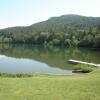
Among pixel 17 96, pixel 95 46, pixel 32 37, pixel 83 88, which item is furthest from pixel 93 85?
pixel 32 37

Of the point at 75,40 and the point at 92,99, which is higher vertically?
the point at 92,99

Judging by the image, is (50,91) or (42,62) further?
(42,62)

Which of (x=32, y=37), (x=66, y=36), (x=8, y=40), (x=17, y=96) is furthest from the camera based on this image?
(x=8, y=40)

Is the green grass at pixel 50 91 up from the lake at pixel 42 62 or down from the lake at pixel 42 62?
up

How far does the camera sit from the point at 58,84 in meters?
13.6

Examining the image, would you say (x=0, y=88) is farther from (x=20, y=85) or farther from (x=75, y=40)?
(x=75, y=40)

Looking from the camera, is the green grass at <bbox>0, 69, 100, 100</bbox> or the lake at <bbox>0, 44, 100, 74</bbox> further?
the lake at <bbox>0, 44, 100, 74</bbox>

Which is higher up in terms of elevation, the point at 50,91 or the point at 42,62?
the point at 50,91

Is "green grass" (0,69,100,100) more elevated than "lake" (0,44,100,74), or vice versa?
"green grass" (0,69,100,100)

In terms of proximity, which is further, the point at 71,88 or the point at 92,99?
the point at 71,88

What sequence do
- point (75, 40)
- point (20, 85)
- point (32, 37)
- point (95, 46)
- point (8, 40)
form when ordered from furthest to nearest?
point (8, 40) → point (32, 37) → point (75, 40) → point (95, 46) → point (20, 85)

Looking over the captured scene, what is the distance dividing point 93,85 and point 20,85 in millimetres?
3882

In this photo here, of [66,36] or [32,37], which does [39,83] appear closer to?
[66,36]

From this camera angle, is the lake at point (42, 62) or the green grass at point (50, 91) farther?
the lake at point (42, 62)
